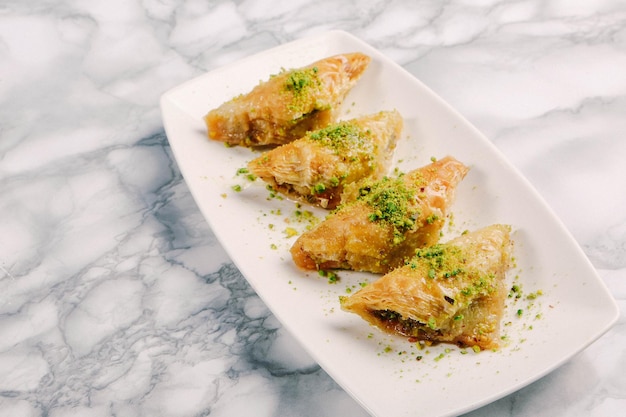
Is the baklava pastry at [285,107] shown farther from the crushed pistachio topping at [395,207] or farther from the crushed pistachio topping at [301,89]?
the crushed pistachio topping at [395,207]

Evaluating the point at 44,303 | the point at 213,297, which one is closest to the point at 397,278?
the point at 213,297

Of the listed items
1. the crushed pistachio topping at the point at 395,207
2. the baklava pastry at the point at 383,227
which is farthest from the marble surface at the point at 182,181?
the crushed pistachio topping at the point at 395,207

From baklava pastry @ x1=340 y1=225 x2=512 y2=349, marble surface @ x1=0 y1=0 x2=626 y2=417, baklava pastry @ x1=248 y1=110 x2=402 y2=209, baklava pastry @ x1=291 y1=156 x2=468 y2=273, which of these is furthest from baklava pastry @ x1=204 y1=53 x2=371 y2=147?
baklava pastry @ x1=340 y1=225 x2=512 y2=349

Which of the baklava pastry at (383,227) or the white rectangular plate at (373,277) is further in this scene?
the baklava pastry at (383,227)

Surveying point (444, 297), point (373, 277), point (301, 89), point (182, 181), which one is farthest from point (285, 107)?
point (444, 297)

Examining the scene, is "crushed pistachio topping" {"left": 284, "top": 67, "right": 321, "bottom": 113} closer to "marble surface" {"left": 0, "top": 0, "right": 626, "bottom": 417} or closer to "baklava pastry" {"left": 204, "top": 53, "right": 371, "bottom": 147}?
"baklava pastry" {"left": 204, "top": 53, "right": 371, "bottom": 147}

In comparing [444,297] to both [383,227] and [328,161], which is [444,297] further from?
[328,161]

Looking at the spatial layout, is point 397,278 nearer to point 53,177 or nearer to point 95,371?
point 95,371
